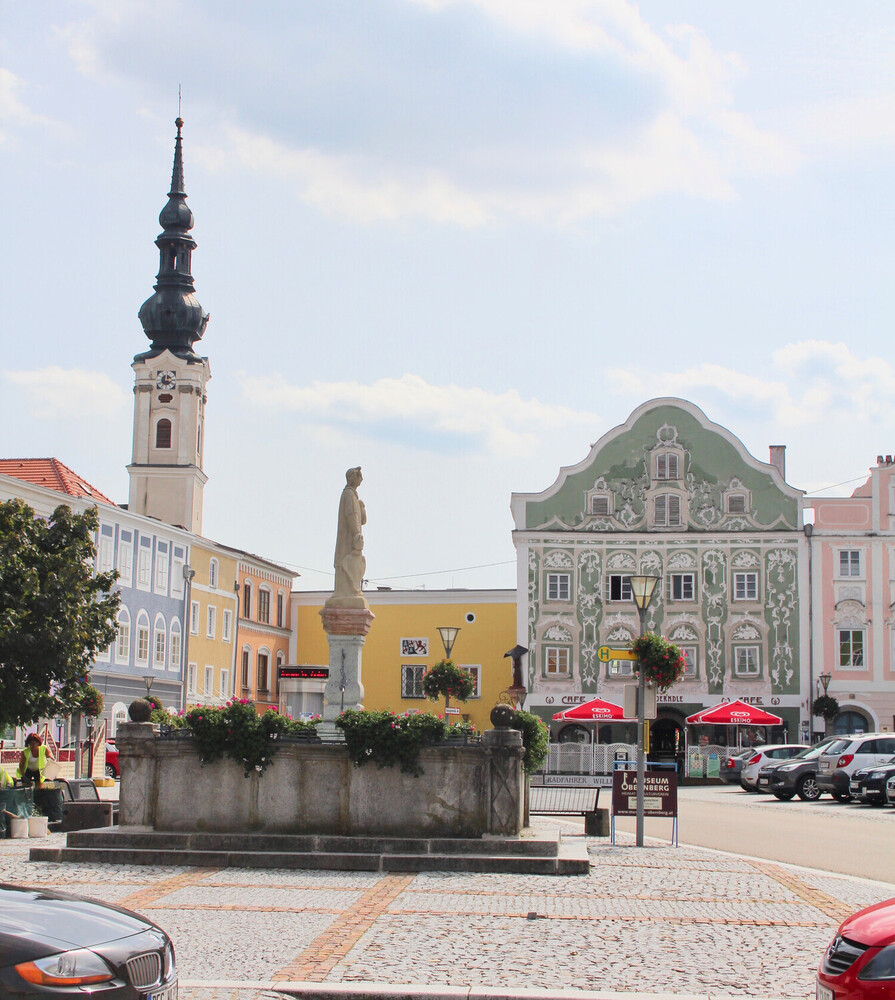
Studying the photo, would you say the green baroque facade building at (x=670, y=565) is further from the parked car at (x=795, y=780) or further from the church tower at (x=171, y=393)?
the church tower at (x=171, y=393)

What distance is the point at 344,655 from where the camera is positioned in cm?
1958

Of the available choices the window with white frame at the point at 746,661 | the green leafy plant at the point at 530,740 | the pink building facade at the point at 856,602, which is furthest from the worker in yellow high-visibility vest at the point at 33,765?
the pink building facade at the point at 856,602

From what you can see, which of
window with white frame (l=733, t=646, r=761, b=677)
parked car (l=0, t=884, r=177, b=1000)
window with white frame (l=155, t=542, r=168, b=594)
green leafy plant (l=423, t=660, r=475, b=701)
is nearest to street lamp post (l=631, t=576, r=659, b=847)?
parked car (l=0, t=884, r=177, b=1000)

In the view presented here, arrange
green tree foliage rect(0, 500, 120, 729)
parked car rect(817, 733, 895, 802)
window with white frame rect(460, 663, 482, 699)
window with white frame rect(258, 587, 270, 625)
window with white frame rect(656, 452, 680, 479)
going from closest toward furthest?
green tree foliage rect(0, 500, 120, 729) → parked car rect(817, 733, 895, 802) → window with white frame rect(656, 452, 680, 479) → window with white frame rect(460, 663, 482, 699) → window with white frame rect(258, 587, 270, 625)

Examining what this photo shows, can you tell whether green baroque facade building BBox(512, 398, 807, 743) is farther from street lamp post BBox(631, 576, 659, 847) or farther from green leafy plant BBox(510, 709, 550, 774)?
green leafy plant BBox(510, 709, 550, 774)

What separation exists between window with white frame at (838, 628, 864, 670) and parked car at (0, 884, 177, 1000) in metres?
51.9

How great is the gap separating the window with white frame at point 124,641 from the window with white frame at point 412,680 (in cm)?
1462

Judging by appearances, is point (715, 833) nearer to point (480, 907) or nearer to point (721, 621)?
point (480, 907)

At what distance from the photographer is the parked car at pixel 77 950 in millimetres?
6207

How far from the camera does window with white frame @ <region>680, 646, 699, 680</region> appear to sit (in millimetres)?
55938

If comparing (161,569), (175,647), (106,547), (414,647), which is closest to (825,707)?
(414,647)

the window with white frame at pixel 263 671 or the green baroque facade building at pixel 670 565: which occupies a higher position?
the green baroque facade building at pixel 670 565

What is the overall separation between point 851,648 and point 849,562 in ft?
11.9

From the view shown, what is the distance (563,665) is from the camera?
56281 mm
